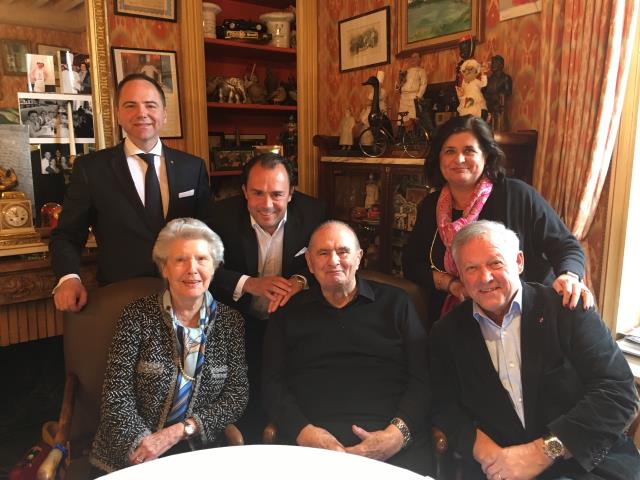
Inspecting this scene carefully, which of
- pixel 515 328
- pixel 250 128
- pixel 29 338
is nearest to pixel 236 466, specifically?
pixel 515 328

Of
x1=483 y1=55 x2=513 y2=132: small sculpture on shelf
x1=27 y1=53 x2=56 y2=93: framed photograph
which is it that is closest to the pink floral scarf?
x1=483 y1=55 x2=513 y2=132: small sculpture on shelf

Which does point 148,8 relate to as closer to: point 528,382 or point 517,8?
point 517,8

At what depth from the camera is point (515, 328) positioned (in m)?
1.50

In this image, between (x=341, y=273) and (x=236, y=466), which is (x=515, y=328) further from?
(x=236, y=466)

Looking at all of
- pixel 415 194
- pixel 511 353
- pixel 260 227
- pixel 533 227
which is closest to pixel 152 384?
pixel 260 227

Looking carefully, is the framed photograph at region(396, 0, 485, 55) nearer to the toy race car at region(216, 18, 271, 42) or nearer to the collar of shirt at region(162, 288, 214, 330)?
the toy race car at region(216, 18, 271, 42)

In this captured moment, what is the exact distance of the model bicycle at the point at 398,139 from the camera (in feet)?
9.36

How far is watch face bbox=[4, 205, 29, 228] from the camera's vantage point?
252 centimetres

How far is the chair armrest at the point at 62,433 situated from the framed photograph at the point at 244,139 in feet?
8.37

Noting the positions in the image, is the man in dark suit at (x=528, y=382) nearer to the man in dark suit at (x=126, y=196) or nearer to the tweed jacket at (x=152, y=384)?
the tweed jacket at (x=152, y=384)

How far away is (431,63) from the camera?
Result: 10.2 ft

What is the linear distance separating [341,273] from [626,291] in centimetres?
142

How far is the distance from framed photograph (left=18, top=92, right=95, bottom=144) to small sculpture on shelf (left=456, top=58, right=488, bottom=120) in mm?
2045

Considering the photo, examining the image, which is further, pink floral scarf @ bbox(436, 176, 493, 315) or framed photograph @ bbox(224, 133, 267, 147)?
framed photograph @ bbox(224, 133, 267, 147)
